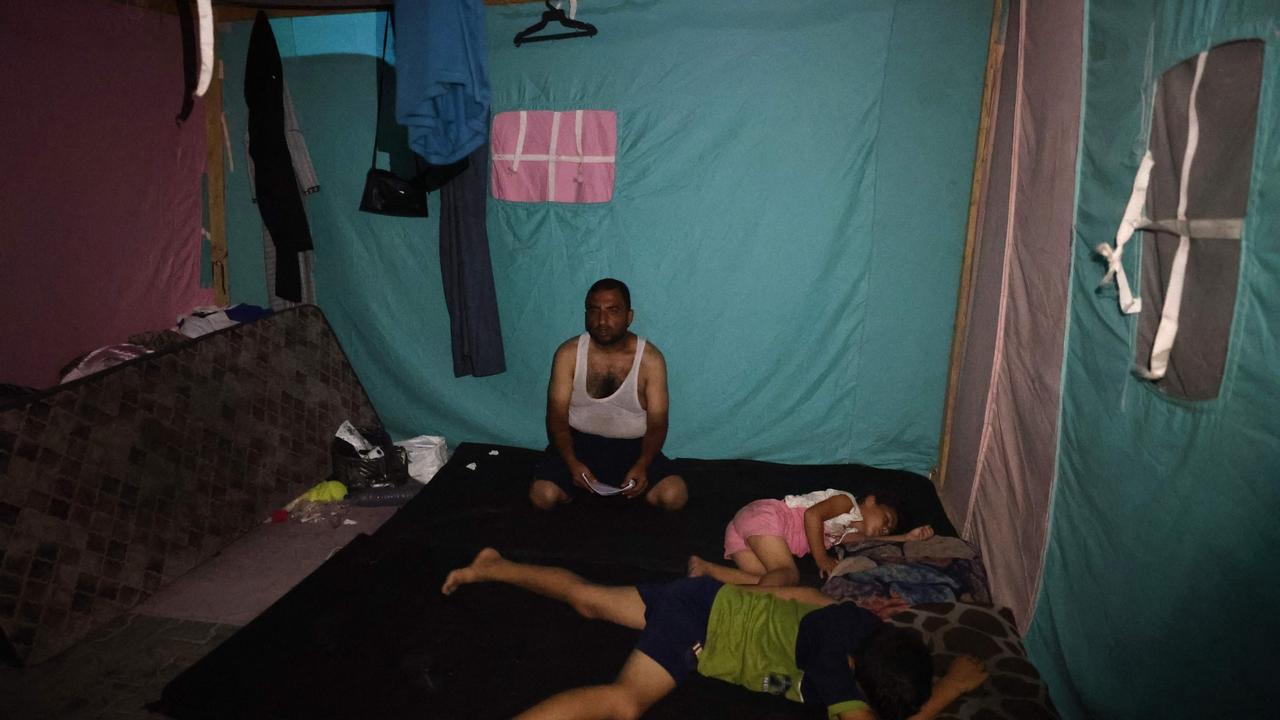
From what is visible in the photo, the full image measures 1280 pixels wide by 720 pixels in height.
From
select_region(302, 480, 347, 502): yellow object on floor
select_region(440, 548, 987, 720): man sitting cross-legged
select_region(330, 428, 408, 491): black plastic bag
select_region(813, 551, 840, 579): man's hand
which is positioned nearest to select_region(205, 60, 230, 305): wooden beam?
select_region(330, 428, 408, 491): black plastic bag

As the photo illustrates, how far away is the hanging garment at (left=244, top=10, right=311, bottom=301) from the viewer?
3145 mm

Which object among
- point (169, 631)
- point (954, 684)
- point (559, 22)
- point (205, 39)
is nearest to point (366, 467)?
point (169, 631)

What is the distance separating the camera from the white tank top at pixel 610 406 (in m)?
3.01

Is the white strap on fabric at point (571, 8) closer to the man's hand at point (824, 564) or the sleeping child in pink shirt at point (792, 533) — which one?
the sleeping child in pink shirt at point (792, 533)

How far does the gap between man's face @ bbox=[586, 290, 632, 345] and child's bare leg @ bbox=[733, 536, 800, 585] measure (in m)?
1.11

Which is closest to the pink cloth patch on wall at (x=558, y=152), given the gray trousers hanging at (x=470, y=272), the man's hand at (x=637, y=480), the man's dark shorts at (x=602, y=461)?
the gray trousers hanging at (x=470, y=272)

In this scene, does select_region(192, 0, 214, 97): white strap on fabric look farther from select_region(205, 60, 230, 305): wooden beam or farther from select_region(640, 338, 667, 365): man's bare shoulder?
select_region(205, 60, 230, 305): wooden beam

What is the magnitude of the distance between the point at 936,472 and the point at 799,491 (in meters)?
0.81

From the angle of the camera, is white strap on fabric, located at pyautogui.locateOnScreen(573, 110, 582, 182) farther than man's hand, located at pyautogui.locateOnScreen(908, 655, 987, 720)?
Yes

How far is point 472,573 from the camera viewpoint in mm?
2289

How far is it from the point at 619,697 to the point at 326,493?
6.75ft

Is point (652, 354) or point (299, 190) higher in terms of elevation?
point (299, 190)

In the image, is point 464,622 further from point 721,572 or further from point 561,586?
point 721,572

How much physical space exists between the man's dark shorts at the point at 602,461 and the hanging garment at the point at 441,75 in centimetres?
146
